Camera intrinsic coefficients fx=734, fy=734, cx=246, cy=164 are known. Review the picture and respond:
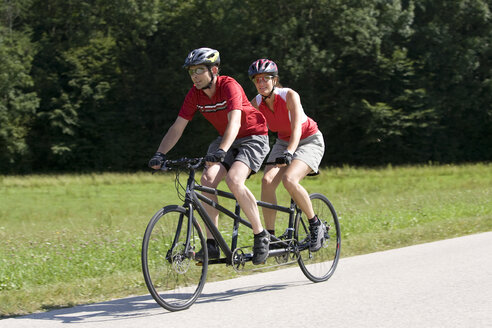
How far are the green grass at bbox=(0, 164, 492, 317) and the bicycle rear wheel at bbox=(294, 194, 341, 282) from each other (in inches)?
32.7

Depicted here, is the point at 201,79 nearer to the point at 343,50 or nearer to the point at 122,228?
the point at 122,228

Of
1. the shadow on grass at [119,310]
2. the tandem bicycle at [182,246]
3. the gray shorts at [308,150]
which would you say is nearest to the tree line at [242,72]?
the gray shorts at [308,150]

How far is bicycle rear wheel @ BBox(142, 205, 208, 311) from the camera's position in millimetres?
5805

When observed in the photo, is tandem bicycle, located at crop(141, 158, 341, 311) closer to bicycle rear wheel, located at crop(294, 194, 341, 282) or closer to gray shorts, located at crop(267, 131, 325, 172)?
bicycle rear wheel, located at crop(294, 194, 341, 282)

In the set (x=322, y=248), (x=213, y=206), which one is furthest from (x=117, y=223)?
(x=213, y=206)

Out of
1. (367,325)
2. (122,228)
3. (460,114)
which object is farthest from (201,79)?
(460,114)

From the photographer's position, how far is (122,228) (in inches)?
479

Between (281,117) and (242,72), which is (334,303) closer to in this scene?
(281,117)

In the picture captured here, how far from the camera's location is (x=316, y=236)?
7.25 metres

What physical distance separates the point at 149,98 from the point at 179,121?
3949cm

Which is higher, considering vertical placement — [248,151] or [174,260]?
[248,151]

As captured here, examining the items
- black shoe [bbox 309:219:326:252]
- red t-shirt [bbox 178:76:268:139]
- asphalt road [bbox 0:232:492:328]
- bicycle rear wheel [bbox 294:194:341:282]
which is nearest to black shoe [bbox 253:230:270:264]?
asphalt road [bbox 0:232:492:328]

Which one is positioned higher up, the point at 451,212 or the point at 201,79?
the point at 201,79

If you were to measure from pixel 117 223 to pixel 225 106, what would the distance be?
7.62 m
